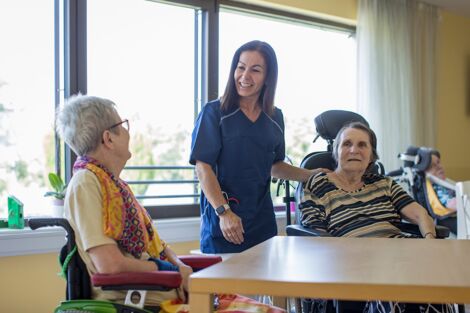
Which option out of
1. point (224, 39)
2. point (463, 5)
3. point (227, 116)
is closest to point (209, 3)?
point (224, 39)

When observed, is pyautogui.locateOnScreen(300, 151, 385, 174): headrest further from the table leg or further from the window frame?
the table leg

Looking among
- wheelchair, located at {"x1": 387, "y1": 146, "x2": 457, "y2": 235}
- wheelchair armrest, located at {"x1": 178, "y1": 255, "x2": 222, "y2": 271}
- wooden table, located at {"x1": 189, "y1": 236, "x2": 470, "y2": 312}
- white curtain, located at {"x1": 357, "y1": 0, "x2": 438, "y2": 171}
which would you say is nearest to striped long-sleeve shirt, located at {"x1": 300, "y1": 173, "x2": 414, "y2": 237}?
wheelchair armrest, located at {"x1": 178, "y1": 255, "x2": 222, "y2": 271}

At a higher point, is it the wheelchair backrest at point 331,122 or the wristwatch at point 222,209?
the wheelchair backrest at point 331,122

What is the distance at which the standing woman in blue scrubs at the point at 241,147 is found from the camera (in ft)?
6.97

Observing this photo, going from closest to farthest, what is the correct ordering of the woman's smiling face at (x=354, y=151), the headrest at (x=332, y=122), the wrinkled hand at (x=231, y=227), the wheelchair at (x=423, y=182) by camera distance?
the wrinkled hand at (x=231, y=227) < the woman's smiling face at (x=354, y=151) < the headrest at (x=332, y=122) < the wheelchair at (x=423, y=182)

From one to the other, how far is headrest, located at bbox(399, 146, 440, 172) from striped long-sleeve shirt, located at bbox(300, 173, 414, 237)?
1650 millimetres

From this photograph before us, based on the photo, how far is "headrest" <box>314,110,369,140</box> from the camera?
2.61m

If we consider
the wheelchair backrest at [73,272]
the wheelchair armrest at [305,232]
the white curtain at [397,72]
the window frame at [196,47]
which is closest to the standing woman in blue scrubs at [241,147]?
the wheelchair armrest at [305,232]

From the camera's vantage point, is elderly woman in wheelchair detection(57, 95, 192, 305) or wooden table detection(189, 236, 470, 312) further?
elderly woman in wheelchair detection(57, 95, 192, 305)

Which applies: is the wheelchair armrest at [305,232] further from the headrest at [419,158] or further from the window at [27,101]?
the headrest at [419,158]

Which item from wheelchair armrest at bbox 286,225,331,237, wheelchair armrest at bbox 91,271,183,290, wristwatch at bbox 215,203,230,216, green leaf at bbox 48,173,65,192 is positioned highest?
green leaf at bbox 48,173,65,192

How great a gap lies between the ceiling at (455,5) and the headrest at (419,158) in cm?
169

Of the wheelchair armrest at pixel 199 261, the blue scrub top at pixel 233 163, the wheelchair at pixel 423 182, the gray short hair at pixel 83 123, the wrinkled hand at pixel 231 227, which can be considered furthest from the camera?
the wheelchair at pixel 423 182

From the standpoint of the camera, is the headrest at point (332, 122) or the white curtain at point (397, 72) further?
the white curtain at point (397, 72)
